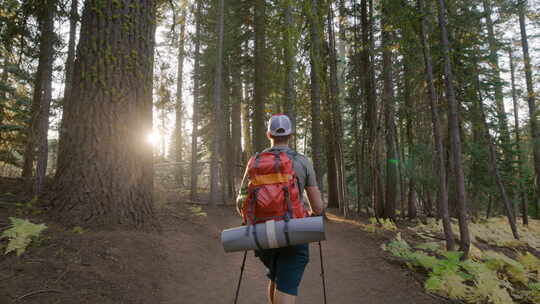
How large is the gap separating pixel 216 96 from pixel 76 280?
30.2ft

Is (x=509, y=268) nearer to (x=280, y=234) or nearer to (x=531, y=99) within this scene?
(x=280, y=234)

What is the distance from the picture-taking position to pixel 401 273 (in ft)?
19.0

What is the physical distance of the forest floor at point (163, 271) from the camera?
3355 mm

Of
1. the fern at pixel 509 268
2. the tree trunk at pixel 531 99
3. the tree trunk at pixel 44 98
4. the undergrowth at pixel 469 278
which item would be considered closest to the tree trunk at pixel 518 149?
the tree trunk at pixel 531 99

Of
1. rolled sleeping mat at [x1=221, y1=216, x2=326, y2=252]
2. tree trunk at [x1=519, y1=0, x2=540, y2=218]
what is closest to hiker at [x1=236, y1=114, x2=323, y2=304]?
rolled sleeping mat at [x1=221, y1=216, x2=326, y2=252]

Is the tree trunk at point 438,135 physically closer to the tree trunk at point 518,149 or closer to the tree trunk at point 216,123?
the tree trunk at point 216,123

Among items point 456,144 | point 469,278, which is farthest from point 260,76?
point 469,278

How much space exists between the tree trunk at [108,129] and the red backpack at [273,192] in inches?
130

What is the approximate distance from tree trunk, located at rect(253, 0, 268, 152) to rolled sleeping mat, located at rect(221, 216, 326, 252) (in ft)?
29.6

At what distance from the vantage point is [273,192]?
2594 mm

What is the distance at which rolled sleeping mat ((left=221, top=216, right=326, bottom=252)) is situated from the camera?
8.00 ft

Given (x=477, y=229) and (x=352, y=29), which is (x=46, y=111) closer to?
(x=352, y=29)

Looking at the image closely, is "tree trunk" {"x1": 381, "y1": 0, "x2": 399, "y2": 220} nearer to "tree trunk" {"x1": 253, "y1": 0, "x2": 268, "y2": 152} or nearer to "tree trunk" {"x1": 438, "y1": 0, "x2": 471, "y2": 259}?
"tree trunk" {"x1": 438, "y1": 0, "x2": 471, "y2": 259}

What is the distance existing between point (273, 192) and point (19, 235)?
11.1 ft
